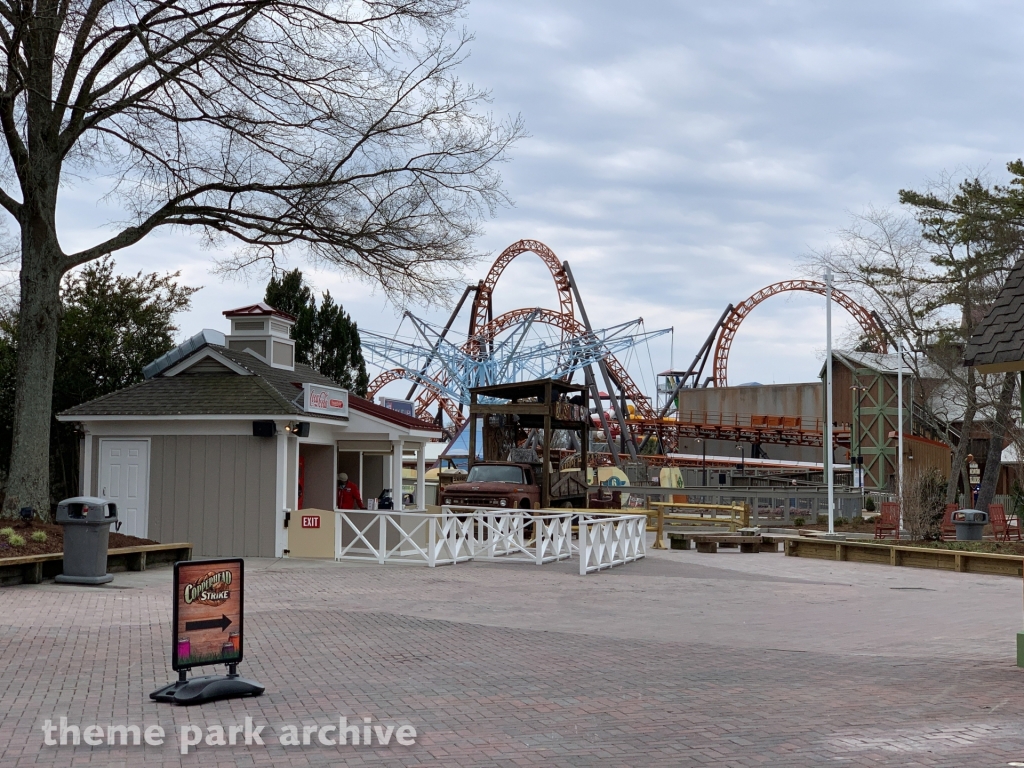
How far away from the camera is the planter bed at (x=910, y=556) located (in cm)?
2061

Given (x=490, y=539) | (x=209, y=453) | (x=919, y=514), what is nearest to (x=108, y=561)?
(x=209, y=453)

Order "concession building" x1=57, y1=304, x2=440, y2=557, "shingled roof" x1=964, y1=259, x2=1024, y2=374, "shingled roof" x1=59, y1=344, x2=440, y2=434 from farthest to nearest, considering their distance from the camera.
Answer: "shingled roof" x1=59, y1=344, x2=440, y2=434, "concession building" x1=57, y1=304, x2=440, y2=557, "shingled roof" x1=964, y1=259, x2=1024, y2=374

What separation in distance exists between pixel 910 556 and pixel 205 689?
18263 mm

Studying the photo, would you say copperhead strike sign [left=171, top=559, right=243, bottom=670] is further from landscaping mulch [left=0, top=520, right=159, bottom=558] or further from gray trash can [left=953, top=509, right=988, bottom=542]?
gray trash can [left=953, top=509, right=988, bottom=542]

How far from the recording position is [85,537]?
50.2 ft

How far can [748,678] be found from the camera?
9.16 metres

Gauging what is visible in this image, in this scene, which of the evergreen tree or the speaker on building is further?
the evergreen tree

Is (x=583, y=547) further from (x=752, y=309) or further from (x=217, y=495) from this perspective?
(x=752, y=309)

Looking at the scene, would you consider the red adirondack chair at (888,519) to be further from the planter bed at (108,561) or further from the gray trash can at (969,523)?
the planter bed at (108,561)

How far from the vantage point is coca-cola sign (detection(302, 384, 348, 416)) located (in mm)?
20591

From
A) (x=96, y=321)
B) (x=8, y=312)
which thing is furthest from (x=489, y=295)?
(x=96, y=321)

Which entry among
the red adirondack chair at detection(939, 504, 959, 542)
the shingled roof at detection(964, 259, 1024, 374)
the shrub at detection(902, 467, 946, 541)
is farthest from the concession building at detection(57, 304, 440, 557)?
the red adirondack chair at detection(939, 504, 959, 542)

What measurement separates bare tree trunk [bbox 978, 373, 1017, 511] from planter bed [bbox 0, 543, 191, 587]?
24533mm

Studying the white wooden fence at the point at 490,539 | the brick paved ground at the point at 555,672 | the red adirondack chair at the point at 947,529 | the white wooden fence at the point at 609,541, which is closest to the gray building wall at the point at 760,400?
the red adirondack chair at the point at 947,529
